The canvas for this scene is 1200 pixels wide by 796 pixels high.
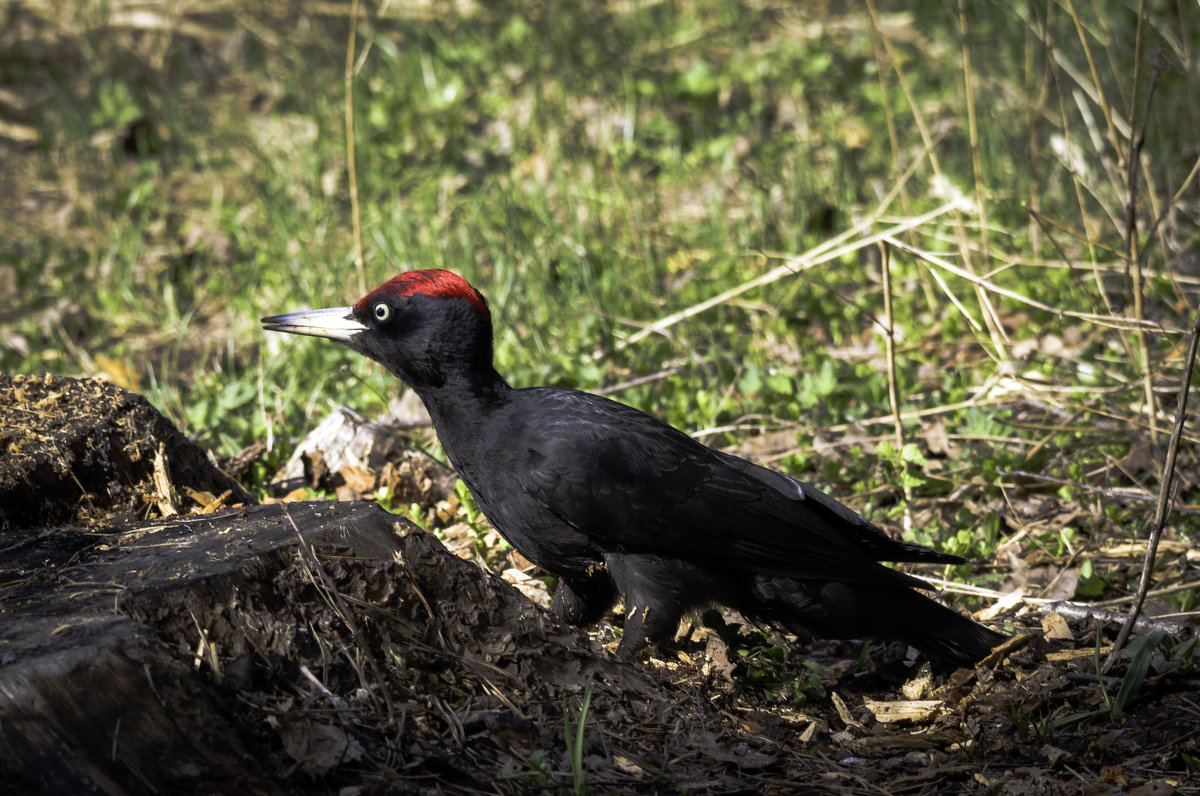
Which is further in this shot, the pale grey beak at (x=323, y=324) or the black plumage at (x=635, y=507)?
the pale grey beak at (x=323, y=324)

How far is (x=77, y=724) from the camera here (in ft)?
6.29

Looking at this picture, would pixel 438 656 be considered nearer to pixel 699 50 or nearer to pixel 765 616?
A: pixel 765 616

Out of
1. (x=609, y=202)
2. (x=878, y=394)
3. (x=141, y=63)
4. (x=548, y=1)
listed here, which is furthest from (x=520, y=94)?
(x=878, y=394)

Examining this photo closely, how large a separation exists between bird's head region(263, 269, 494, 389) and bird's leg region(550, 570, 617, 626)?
0.77 m

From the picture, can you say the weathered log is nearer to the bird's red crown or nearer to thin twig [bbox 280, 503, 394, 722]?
the bird's red crown

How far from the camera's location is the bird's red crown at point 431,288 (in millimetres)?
3377

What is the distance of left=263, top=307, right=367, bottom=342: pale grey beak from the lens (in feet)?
11.4

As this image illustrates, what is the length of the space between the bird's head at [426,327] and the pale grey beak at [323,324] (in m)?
0.02

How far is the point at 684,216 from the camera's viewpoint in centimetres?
721

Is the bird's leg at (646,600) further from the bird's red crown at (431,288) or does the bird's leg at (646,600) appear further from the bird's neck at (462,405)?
the bird's red crown at (431,288)

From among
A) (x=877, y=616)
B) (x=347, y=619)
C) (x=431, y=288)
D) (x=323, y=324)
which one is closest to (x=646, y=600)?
(x=877, y=616)

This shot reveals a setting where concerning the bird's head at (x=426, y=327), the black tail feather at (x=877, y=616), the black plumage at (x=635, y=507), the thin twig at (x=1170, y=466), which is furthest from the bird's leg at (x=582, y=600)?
the thin twig at (x=1170, y=466)

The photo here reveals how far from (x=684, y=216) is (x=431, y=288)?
4078 millimetres

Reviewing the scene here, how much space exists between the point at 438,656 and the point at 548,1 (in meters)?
7.50
